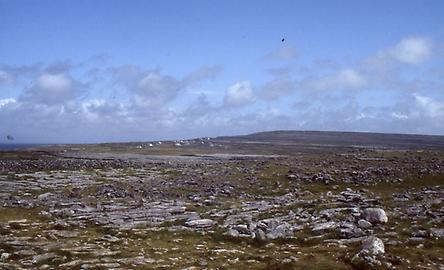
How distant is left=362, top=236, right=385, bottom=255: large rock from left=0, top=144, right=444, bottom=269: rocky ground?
0.07 metres

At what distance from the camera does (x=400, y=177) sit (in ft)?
153

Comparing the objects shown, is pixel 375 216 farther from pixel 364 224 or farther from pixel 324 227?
pixel 324 227

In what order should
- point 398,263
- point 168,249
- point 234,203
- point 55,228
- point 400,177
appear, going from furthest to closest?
point 400,177 → point 234,203 → point 55,228 → point 168,249 → point 398,263

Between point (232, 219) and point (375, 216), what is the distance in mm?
9483

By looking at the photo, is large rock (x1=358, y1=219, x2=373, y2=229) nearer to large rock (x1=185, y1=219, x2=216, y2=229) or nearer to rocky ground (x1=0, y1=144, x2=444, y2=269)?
rocky ground (x1=0, y1=144, x2=444, y2=269)

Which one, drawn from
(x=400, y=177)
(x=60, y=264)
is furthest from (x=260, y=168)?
(x=60, y=264)

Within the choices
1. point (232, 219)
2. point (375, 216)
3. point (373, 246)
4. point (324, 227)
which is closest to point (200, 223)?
point (232, 219)

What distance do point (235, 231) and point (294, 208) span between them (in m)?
7.39

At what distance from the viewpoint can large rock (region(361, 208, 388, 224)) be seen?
28.3 m

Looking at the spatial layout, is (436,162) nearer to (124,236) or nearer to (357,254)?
(357,254)

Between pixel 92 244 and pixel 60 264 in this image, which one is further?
pixel 92 244

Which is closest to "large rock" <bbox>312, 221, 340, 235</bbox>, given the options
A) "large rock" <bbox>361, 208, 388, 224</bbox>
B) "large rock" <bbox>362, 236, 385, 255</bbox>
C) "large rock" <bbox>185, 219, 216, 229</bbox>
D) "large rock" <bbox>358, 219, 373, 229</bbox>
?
"large rock" <bbox>358, 219, 373, 229</bbox>

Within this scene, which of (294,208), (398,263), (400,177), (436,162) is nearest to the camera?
(398,263)

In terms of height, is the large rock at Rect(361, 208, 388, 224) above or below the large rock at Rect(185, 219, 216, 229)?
above
